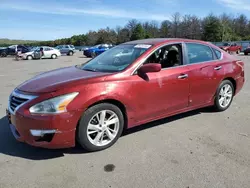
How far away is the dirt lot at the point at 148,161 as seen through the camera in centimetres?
279

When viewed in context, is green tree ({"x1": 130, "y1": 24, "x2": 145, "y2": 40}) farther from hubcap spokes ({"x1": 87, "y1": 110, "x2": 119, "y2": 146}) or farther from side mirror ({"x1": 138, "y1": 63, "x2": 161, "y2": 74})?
hubcap spokes ({"x1": 87, "y1": 110, "x2": 119, "y2": 146})

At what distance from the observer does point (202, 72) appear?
15.0ft

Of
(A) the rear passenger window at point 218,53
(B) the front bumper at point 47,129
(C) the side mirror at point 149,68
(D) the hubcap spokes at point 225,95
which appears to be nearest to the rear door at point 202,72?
(A) the rear passenger window at point 218,53

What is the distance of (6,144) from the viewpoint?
149 inches

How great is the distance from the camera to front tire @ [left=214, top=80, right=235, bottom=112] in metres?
5.09

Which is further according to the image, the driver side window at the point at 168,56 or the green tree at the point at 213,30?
the green tree at the point at 213,30

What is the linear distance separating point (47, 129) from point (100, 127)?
74 centimetres

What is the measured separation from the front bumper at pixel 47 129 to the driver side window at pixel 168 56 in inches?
68.3

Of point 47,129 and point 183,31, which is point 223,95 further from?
point 183,31

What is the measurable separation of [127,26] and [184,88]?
97801 mm

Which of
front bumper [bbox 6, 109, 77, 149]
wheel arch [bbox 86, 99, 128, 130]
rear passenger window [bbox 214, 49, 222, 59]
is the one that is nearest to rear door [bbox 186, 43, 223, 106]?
rear passenger window [bbox 214, 49, 222, 59]

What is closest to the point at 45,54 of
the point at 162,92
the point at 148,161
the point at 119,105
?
the point at 162,92

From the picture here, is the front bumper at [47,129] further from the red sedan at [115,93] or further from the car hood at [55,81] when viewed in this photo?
the car hood at [55,81]

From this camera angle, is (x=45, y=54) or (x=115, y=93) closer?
(x=115, y=93)
